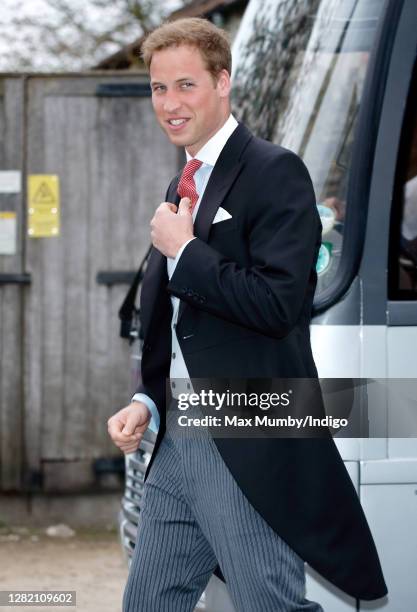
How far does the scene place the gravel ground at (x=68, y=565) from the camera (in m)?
5.37

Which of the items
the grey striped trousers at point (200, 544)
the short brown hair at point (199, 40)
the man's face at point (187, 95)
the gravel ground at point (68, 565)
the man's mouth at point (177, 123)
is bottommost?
the gravel ground at point (68, 565)

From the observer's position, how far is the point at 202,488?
2465mm

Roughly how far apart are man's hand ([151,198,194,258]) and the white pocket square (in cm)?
6

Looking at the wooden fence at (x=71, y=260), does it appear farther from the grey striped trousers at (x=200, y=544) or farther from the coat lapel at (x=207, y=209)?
the grey striped trousers at (x=200, y=544)

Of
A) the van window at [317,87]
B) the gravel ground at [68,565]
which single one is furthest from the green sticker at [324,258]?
the gravel ground at [68,565]

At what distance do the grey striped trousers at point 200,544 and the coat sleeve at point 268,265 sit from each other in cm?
34

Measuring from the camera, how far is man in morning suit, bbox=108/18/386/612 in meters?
2.32

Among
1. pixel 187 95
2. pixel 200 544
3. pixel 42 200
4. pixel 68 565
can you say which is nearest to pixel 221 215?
pixel 187 95

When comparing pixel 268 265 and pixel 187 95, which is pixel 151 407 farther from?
pixel 187 95

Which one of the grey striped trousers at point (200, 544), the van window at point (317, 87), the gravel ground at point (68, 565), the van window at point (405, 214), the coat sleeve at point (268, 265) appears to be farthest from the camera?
the gravel ground at point (68, 565)

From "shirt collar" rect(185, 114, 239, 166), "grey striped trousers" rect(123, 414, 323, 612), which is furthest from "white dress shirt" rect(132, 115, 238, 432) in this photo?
"grey striped trousers" rect(123, 414, 323, 612)

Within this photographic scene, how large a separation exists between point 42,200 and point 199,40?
396 centimetres

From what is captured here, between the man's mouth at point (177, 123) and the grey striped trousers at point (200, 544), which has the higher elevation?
the man's mouth at point (177, 123)

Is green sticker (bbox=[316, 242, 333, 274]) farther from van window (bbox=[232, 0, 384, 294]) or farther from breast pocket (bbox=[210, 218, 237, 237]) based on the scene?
breast pocket (bbox=[210, 218, 237, 237])
